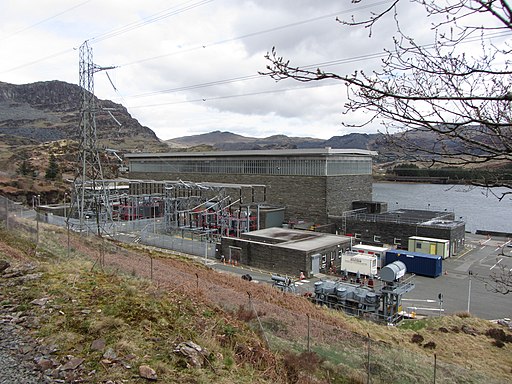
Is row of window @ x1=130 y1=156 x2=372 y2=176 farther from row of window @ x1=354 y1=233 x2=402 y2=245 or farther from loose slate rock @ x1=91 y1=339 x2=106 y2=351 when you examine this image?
loose slate rock @ x1=91 y1=339 x2=106 y2=351

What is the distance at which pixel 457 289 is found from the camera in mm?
19312

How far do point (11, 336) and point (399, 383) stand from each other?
5.49 m

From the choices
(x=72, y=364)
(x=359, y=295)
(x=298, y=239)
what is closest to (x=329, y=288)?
(x=359, y=295)

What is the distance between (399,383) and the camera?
6254 millimetres

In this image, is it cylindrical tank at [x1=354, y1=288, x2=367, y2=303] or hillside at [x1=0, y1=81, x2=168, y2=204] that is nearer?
cylindrical tank at [x1=354, y1=288, x2=367, y2=303]

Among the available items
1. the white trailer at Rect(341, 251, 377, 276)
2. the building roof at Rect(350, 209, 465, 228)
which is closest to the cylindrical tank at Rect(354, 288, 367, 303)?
the white trailer at Rect(341, 251, 377, 276)

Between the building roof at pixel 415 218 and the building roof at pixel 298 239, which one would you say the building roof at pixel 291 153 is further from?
the building roof at pixel 298 239

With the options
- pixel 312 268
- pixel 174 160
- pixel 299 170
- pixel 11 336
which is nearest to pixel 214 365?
pixel 11 336

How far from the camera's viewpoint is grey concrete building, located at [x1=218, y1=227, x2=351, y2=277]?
Result: 2156 centimetres

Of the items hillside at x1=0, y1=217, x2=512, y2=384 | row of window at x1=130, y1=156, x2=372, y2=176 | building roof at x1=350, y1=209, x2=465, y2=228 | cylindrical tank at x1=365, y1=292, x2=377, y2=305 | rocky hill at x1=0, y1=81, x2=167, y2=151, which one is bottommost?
cylindrical tank at x1=365, y1=292, x2=377, y2=305

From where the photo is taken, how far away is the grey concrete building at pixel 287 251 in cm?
2156

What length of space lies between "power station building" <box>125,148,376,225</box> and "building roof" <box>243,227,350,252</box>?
5461 mm

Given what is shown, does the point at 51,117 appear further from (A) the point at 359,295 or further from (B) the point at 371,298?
(B) the point at 371,298

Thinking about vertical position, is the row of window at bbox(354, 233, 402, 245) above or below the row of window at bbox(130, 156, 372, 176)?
below
